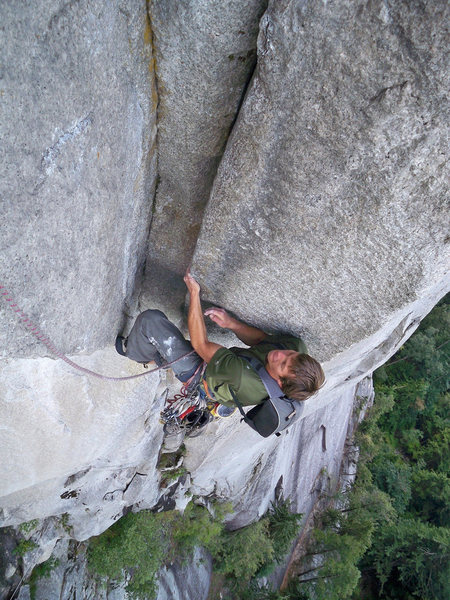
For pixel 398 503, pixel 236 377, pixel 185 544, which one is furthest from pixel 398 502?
pixel 236 377

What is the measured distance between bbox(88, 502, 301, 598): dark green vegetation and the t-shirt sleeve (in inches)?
204

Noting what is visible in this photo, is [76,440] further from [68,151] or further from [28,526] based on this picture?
[68,151]

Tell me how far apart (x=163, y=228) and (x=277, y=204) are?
150cm

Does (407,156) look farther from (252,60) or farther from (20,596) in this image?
(20,596)

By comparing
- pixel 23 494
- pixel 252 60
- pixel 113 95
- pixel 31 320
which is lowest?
pixel 23 494

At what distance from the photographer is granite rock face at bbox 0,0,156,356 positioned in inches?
60.1

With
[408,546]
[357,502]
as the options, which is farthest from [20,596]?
[408,546]

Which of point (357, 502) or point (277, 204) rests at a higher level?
point (277, 204)

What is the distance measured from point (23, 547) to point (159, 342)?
4.18 metres

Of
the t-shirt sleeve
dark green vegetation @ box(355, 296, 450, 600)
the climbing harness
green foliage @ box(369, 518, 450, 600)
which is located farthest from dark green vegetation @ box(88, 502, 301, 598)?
green foliage @ box(369, 518, 450, 600)

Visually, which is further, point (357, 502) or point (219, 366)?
point (357, 502)

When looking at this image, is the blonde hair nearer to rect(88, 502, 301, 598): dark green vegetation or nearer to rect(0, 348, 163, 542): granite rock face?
rect(0, 348, 163, 542): granite rock face

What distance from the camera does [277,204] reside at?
2.57 m

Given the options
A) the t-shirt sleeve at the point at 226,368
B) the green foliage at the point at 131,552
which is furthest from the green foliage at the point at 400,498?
the t-shirt sleeve at the point at 226,368
